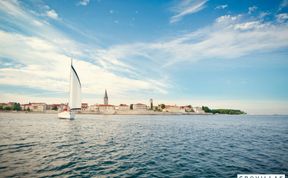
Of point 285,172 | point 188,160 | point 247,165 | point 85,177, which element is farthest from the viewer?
point 188,160

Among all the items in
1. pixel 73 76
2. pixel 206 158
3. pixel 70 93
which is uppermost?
pixel 73 76

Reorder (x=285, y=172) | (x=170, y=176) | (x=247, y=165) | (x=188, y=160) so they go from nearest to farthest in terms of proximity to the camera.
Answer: (x=170, y=176) < (x=285, y=172) < (x=247, y=165) < (x=188, y=160)

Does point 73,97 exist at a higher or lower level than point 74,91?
lower

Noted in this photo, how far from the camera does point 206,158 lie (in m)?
Result: 20.5

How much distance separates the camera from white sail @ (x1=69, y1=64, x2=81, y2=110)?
8447 centimetres

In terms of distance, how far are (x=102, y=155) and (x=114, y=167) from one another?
4.62 metres

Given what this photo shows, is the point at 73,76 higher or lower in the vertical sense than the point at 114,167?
higher

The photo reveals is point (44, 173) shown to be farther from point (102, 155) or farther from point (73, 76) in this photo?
point (73, 76)

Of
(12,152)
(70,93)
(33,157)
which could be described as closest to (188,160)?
(33,157)

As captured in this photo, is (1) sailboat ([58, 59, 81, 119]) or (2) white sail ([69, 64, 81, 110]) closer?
(1) sailboat ([58, 59, 81, 119])

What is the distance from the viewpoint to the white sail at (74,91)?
277 feet

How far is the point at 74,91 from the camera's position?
85.9m

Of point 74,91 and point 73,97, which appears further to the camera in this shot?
point 74,91

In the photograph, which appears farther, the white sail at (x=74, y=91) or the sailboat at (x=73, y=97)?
the white sail at (x=74, y=91)
